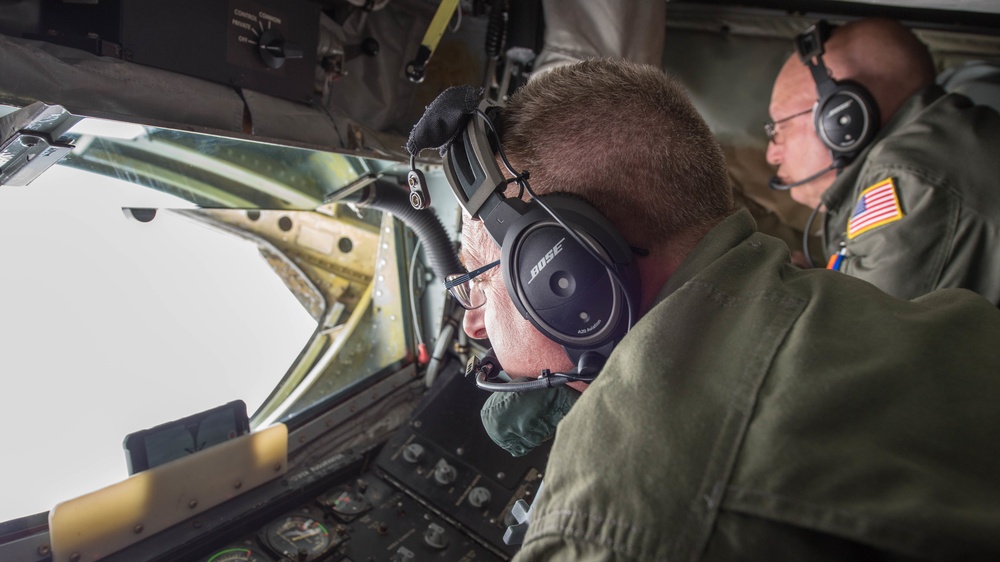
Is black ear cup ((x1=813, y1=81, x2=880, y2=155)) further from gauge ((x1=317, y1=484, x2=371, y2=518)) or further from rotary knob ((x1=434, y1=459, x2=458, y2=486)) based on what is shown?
gauge ((x1=317, y1=484, x2=371, y2=518))

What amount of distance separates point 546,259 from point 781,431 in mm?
461

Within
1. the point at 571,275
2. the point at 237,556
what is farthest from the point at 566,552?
the point at 237,556

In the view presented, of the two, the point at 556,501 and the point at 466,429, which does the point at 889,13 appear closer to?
the point at 466,429

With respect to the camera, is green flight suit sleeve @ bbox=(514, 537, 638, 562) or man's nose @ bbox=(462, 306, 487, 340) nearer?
green flight suit sleeve @ bbox=(514, 537, 638, 562)

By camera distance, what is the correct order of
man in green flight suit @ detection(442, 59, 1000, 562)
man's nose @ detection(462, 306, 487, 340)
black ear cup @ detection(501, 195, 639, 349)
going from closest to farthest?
1. man in green flight suit @ detection(442, 59, 1000, 562)
2. black ear cup @ detection(501, 195, 639, 349)
3. man's nose @ detection(462, 306, 487, 340)

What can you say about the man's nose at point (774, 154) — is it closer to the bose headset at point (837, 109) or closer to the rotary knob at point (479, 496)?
the bose headset at point (837, 109)

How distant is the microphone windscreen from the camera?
117cm

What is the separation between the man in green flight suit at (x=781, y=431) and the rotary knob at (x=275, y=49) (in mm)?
1175

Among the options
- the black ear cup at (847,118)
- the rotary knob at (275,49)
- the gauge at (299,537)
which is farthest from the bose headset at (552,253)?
the black ear cup at (847,118)

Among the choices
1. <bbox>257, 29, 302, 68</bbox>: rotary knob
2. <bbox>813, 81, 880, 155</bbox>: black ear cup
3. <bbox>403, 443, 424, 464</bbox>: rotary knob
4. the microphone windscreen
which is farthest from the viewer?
<bbox>813, 81, 880, 155</bbox>: black ear cup

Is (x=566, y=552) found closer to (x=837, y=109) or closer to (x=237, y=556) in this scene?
(x=237, y=556)

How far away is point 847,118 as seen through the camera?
2422mm

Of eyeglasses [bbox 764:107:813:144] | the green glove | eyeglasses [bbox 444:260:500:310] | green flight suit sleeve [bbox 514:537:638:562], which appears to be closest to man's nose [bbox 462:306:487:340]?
eyeglasses [bbox 444:260:500:310]

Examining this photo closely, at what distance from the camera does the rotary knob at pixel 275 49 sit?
5.25ft
